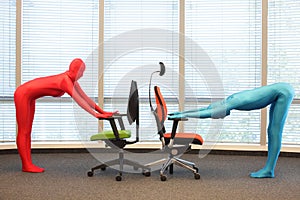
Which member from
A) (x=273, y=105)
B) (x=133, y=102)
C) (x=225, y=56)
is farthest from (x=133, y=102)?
(x=225, y=56)

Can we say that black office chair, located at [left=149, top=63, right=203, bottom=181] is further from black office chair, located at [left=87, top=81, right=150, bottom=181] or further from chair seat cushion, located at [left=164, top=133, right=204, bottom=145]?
black office chair, located at [left=87, top=81, right=150, bottom=181]

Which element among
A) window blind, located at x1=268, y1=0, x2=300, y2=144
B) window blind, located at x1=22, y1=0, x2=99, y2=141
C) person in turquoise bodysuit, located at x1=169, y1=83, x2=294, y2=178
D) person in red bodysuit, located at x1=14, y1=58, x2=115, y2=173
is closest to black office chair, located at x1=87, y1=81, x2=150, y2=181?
person in red bodysuit, located at x1=14, y1=58, x2=115, y2=173

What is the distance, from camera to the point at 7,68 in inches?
243

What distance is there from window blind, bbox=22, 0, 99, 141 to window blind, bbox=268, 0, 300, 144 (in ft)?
8.74

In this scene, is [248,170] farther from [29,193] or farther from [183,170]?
[29,193]

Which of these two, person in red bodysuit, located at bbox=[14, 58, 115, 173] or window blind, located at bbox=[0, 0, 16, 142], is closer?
person in red bodysuit, located at bbox=[14, 58, 115, 173]

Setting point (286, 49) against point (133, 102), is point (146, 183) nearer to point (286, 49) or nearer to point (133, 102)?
point (133, 102)

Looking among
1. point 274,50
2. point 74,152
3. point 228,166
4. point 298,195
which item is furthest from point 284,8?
point 74,152

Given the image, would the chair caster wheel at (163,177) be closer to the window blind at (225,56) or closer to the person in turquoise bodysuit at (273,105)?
the person in turquoise bodysuit at (273,105)

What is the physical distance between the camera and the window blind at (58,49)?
6.27 metres

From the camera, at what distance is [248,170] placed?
482cm

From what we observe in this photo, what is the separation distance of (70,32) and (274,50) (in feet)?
10.1

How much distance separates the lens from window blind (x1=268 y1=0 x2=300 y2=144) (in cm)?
607

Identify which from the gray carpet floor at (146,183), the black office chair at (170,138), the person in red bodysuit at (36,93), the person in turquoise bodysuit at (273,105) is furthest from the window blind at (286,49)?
the person in red bodysuit at (36,93)
